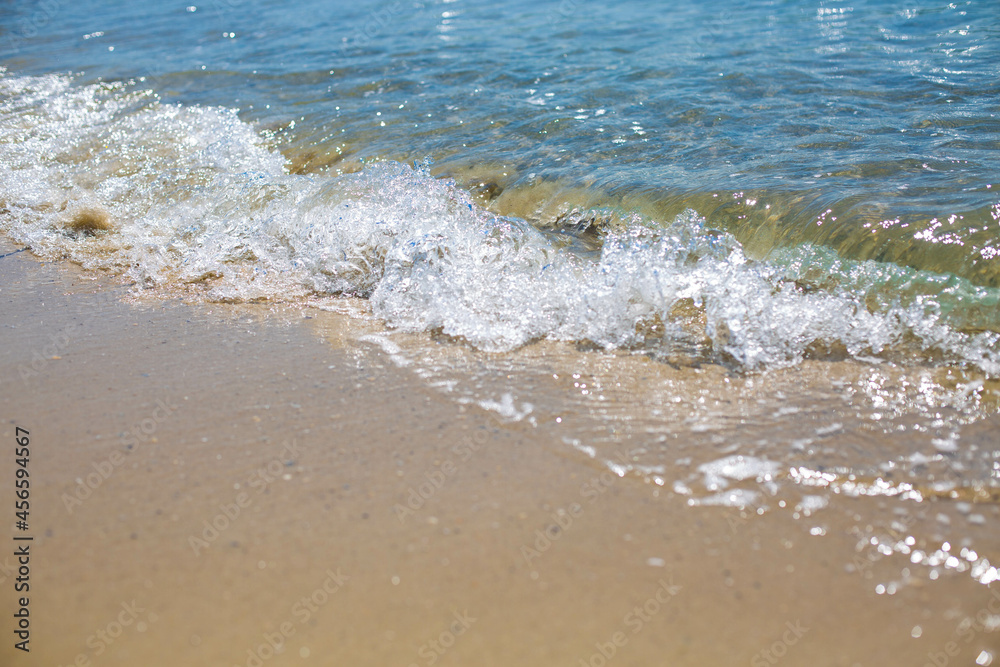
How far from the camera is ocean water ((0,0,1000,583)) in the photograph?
235 centimetres

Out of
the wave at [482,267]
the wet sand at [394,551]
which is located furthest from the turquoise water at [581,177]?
the wet sand at [394,551]

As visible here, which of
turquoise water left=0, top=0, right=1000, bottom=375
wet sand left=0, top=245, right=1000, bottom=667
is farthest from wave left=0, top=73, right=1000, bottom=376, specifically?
wet sand left=0, top=245, right=1000, bottom=667

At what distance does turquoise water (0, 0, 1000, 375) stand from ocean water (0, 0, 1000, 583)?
0.02 m

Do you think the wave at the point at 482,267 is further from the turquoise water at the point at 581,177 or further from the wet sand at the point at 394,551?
the wet sand at the point at 394,551

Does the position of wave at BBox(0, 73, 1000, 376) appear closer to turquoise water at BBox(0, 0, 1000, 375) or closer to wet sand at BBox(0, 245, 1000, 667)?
turquoise water at BBox(0, 0, 1000, 375)

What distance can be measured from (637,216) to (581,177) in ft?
1.98

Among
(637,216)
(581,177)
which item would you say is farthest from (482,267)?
(581,177)

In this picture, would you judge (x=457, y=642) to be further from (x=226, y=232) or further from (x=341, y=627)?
(x=226, y=232)

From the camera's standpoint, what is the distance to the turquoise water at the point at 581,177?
9.63 feet

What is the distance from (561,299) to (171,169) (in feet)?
11.2

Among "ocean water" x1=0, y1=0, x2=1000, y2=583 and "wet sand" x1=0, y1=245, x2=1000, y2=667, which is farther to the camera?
"ocean water" x1=0, y1=0, x2=1000, y2=583

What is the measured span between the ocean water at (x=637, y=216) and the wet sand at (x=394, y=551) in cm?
17

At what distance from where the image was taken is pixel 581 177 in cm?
436

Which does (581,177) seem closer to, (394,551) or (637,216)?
(637,216)
